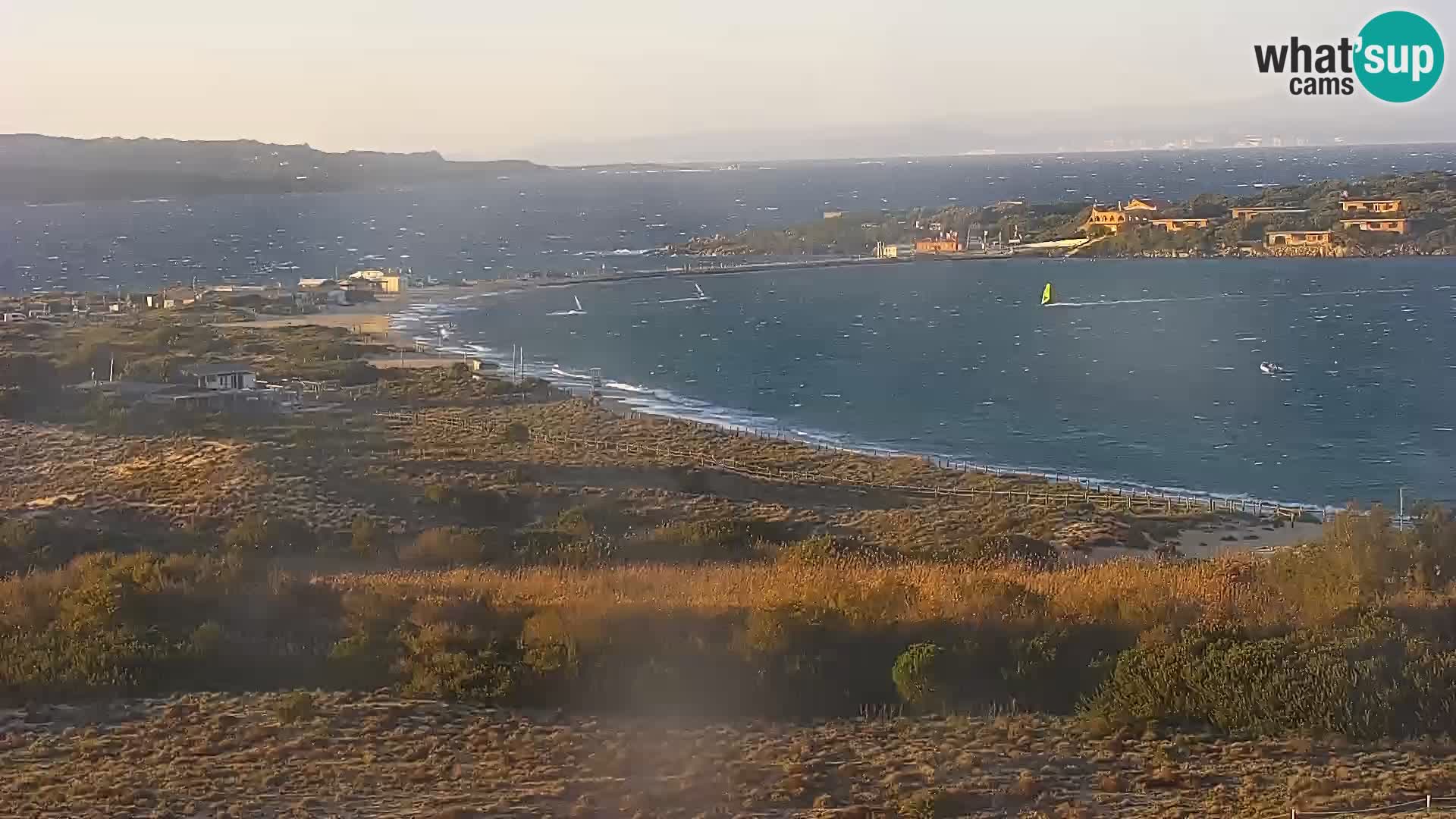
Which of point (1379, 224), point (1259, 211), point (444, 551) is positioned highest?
point (1259, 211)

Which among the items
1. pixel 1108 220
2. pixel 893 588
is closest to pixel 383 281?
pixel 1108 220

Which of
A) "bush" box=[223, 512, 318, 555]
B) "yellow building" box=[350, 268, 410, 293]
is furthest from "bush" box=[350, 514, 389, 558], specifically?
"yellow building" box=[350, 268, 410, 293]

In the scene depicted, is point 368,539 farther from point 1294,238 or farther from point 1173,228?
point 1173,228

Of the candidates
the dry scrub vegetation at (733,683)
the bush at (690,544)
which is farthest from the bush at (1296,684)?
the bush at (690,544)

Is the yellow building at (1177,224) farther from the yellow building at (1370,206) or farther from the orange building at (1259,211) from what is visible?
the yellow building at (1370,206)

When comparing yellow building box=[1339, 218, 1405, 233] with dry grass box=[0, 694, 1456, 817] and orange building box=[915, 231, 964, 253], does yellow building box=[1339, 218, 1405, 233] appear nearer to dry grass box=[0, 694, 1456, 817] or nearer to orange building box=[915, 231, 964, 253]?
orange building box=[915, 231, 964, 253]
